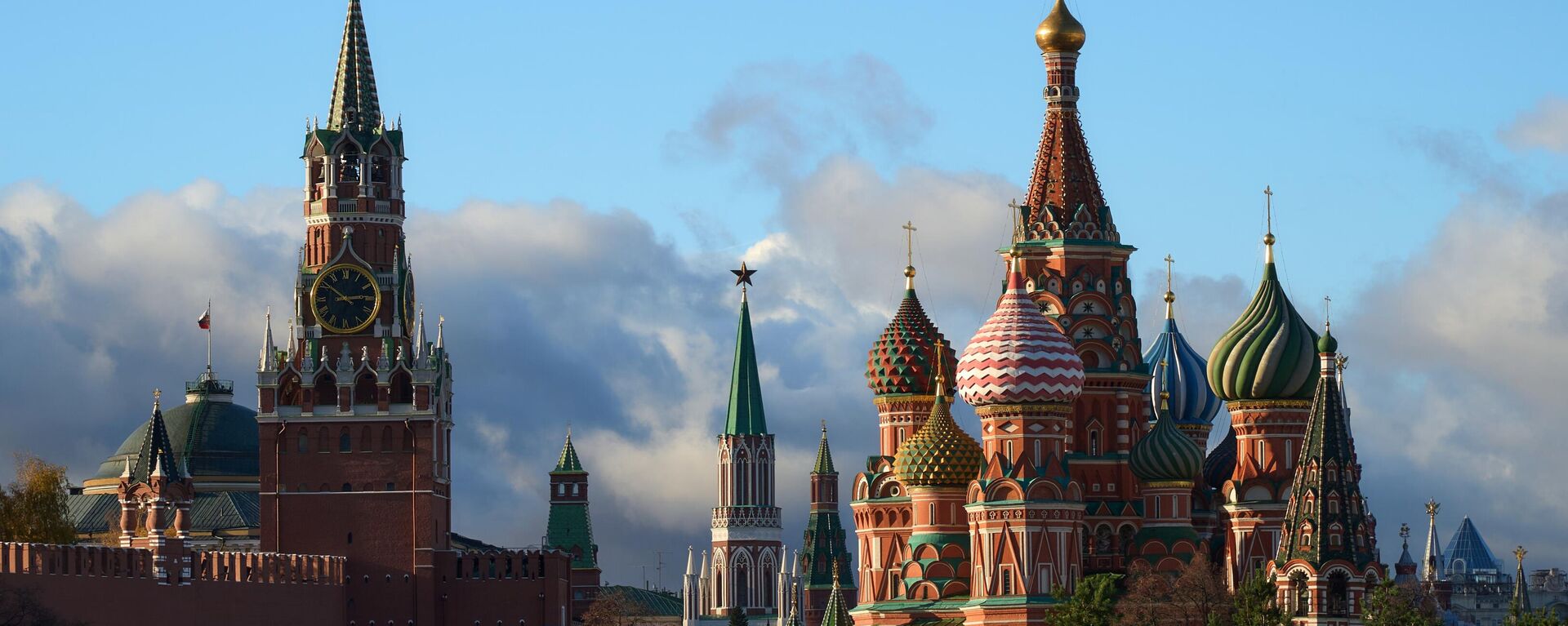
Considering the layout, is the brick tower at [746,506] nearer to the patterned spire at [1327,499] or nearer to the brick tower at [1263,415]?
the brick tower at [1263,415]

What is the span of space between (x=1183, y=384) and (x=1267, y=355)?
11.8 meters

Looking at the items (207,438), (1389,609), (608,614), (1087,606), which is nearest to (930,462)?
(1087,606)

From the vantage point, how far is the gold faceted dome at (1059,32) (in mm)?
113250

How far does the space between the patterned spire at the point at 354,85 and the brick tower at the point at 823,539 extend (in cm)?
5172

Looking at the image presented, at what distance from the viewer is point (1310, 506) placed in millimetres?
95938

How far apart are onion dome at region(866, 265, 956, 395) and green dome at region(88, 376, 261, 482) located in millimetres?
36600

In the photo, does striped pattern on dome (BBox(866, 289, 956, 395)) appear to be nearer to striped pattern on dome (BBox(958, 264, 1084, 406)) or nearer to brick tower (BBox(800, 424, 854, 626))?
striped pattern on dome (BBox(958, 264, 1084, 406))

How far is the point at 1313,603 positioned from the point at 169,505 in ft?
161

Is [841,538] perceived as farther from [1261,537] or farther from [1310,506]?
[1310,506]

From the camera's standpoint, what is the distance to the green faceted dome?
144 m

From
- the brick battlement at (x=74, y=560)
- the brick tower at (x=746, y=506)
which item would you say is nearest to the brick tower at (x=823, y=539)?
the brick tower at (x=746, y=506)

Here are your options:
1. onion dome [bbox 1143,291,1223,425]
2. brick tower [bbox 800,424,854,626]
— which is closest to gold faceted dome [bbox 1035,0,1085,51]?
onion dome [bbox 1143,291,1223,425]

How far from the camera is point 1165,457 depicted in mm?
109062

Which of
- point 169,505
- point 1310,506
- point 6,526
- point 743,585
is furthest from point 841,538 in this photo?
point 1310,506
